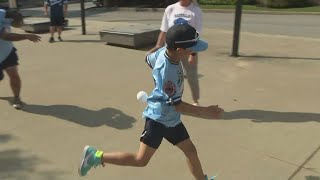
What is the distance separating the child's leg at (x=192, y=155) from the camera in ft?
11.0

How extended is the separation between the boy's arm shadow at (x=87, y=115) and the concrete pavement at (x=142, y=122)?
0.01 meters

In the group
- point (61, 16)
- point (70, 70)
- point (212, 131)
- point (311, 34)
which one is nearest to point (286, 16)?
point (311, 34)

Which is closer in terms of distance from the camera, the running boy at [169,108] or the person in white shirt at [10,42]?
the running boy at [169,108]

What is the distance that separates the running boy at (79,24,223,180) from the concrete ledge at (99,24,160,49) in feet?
21.4

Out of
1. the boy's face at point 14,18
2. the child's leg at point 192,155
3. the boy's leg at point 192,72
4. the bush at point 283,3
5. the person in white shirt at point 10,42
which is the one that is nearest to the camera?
the child's leg at point 192,155

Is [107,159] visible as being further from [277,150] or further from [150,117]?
[277,150]

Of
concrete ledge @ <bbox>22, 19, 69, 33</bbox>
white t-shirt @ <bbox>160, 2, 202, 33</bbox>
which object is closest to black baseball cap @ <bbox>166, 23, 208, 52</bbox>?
white t-shirt @ <bbox>160, 2, 202, 33</bbox>

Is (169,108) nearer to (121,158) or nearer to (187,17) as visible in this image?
(121,158)

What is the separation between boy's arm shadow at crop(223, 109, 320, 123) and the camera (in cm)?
527

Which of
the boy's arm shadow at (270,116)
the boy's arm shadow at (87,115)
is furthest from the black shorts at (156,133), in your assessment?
the boy's arm shadow at (270,116)

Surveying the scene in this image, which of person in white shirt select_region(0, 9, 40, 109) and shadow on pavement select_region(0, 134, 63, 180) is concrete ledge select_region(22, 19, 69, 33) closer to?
person in white shirt select_region(0, 9, 40, 109)

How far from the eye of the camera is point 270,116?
212 inches

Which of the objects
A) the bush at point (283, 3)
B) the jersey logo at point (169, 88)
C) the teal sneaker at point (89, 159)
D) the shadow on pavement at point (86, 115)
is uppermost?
the jersey logo at point (169, 88)

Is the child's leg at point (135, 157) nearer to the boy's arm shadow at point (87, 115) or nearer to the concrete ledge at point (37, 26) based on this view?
the boy's arm shadow at point (87, 115)
